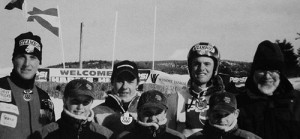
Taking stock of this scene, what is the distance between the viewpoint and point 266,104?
3.78m

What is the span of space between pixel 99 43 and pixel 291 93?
2.97 meters

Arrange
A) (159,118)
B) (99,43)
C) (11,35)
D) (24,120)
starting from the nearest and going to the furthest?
(159,118)
(24,120)
(11,35)
(99,43)

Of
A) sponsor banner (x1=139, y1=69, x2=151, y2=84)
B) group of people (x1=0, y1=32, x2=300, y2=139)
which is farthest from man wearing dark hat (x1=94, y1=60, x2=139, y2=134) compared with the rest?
sponsor banner (x1=139, y1=69, x2=151, y2=84)

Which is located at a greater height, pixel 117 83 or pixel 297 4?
pixel 297 4

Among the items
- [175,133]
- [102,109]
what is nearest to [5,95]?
[102,109]

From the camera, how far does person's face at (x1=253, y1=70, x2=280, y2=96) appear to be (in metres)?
3.82

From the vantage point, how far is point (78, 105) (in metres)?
3.64

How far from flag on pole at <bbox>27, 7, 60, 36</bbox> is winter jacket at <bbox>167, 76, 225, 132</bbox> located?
8.90 ft

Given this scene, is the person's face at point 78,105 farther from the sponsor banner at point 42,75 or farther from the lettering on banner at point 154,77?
the lettering on banner at point 154,77

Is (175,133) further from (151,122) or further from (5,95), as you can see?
(5,95)

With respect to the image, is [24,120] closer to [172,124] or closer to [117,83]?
[117,83]

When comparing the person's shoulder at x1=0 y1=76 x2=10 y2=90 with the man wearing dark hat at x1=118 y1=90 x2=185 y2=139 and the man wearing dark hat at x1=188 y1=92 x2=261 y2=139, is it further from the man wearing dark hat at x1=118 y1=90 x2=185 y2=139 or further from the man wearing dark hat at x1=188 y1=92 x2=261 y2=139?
the man wearing dark hat at x1=188 y1=92 x2=261 y2=139

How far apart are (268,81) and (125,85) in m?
1.28

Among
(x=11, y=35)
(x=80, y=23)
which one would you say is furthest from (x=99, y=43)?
(x=11, y=35)
